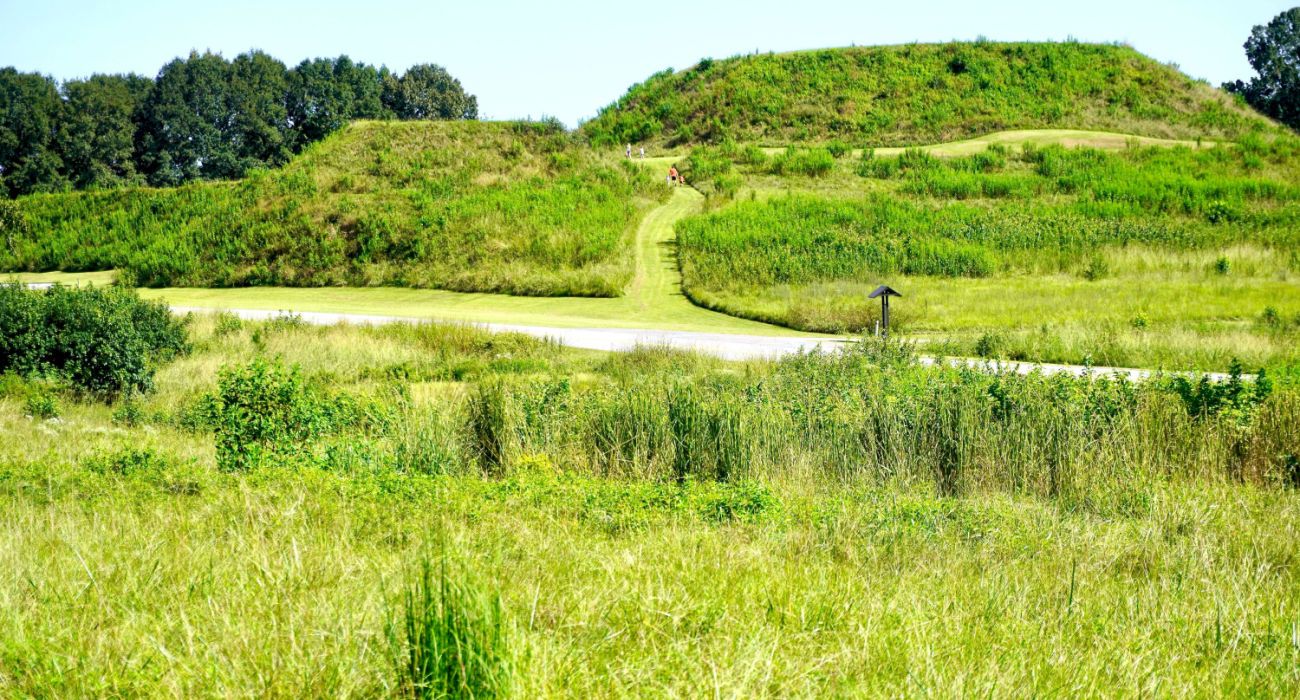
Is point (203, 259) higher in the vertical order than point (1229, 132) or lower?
lower

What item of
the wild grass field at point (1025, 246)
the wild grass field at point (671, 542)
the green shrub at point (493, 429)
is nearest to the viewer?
the wild grass field at point (671, 542)

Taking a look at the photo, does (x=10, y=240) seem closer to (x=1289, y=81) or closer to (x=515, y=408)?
(x=515, y=408)

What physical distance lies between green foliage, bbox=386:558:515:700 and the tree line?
2537 inches

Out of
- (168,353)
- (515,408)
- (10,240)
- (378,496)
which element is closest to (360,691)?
(378,496)

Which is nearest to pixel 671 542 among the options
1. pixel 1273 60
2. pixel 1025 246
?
pixel 1025 246

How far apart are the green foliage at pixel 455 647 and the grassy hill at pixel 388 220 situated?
2289 centimetres

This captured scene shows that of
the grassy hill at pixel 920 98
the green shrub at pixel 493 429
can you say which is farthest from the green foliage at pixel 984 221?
the green shrub at pixel 493 429

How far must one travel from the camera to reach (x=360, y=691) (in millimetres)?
3229

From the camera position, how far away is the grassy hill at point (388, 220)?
28.9m

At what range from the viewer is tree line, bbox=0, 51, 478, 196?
67562 millimetres

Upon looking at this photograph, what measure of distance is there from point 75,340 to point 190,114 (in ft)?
235

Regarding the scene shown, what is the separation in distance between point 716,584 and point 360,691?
1775 millimetres

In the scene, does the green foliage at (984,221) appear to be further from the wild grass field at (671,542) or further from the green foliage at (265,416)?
the green foliage at (265,416)

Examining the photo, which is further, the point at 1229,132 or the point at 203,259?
the point at 1229,132
